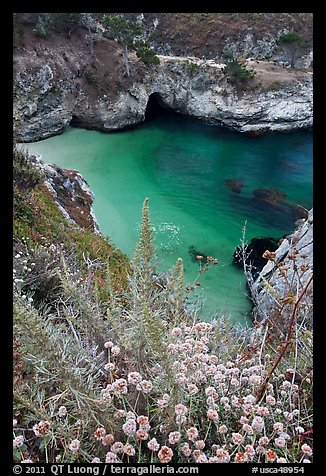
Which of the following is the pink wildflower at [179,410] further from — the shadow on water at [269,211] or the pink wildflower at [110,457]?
the shadow on water at [269,211]

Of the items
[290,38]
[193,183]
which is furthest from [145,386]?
[290,38]

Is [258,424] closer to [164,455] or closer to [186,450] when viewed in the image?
[186,450]

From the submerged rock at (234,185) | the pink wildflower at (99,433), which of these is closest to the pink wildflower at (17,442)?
the pink wildflower at (99,433)

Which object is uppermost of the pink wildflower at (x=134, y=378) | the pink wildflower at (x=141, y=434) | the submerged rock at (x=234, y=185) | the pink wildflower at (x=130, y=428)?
the pink wildflower at (x=134, y=378)

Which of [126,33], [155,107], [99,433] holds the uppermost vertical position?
[126,33]

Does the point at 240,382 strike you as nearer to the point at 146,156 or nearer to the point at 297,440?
the point at 297,440
